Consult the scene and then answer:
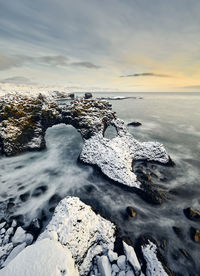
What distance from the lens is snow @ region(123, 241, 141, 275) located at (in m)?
4.40

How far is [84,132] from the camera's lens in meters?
12.6

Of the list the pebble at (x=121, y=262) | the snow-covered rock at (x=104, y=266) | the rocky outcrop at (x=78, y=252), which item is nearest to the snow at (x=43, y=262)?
the rocky outcrop at (x=78, y=252)

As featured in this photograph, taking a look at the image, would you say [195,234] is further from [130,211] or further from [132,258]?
[132,258]

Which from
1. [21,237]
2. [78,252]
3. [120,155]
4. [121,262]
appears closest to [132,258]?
[121,262]

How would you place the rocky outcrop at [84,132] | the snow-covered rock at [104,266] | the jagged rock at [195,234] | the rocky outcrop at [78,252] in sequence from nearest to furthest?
the rocky outcrop at [78,252] < the snow-covered rock at [104,266] < the jagged rock at [195,234] < the rocky outcrop at [84,132]

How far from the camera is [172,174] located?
1026 centimetres

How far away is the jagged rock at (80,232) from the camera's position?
4.43 meters

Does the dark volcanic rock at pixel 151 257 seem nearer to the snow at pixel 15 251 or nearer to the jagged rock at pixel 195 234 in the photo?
the jagged rock at pixel 195 234

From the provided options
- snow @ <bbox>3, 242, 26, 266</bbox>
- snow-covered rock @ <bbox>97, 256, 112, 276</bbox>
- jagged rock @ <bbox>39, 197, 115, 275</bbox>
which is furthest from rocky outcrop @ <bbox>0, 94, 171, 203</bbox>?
snow @ <bbox>3, 242, 26, 266</bbox>

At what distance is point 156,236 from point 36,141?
12020mm

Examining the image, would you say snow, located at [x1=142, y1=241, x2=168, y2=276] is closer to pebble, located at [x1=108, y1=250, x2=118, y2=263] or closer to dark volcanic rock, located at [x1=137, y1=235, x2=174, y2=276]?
dark volcanic rock, located at [x1=137, y1=235, x2=174, y2=276]

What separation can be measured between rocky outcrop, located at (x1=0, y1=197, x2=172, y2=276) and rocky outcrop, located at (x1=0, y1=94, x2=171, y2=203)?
3917 mm

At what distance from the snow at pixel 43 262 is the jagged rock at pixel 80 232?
0.42 meters

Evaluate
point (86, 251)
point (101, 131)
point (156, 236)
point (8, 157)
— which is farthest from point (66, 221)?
point (8, 157)
